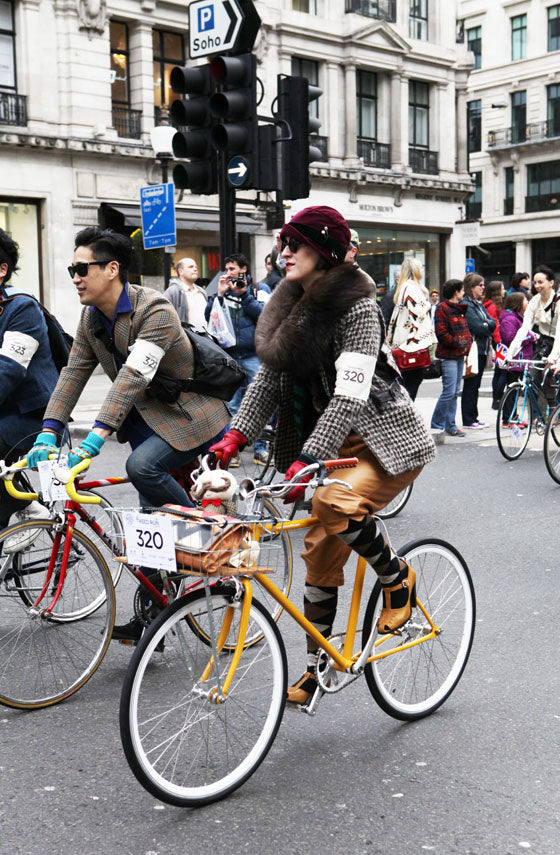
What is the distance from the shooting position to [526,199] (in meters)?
A: 49.0

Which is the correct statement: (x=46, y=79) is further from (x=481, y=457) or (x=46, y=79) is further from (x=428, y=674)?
(x=428, y=674)

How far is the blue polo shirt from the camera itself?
4.25m

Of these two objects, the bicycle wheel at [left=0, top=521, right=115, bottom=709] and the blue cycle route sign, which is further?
the blue cycle route sign

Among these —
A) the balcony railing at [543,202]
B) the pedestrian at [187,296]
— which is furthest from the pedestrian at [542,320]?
the balcony railing at [543,202]

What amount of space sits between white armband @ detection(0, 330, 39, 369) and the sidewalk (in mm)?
5941

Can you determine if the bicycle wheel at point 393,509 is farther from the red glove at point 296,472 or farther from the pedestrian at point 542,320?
A: the red glove at point 296,472

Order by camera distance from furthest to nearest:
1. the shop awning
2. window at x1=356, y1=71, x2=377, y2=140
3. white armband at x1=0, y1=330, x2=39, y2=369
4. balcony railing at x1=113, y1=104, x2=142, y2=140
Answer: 1. window at x1=356, y1=71, x2=377, y2=140
2. balcony railing at x1=113, y1=104, x2=142, y2=140
3. the shop awning
4. white armband at x1=0, y1=330, x2=39, y2=369

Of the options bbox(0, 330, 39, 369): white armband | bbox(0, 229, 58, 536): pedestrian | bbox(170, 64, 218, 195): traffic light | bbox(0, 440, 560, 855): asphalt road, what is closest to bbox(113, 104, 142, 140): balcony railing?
bbox(170, 64, 218, 195): traffic light

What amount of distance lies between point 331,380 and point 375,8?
103ft

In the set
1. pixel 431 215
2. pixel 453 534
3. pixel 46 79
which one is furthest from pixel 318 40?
pixel 453 534

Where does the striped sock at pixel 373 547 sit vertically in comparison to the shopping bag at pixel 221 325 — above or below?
below

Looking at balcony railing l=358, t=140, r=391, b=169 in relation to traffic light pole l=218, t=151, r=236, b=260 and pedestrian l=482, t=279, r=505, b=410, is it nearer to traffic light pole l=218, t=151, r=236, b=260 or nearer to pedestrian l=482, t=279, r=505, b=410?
pedestrian l=482, t=279, r=505, b=410

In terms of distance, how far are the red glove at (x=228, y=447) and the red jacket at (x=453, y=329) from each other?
873cm

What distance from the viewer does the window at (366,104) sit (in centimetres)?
3183
